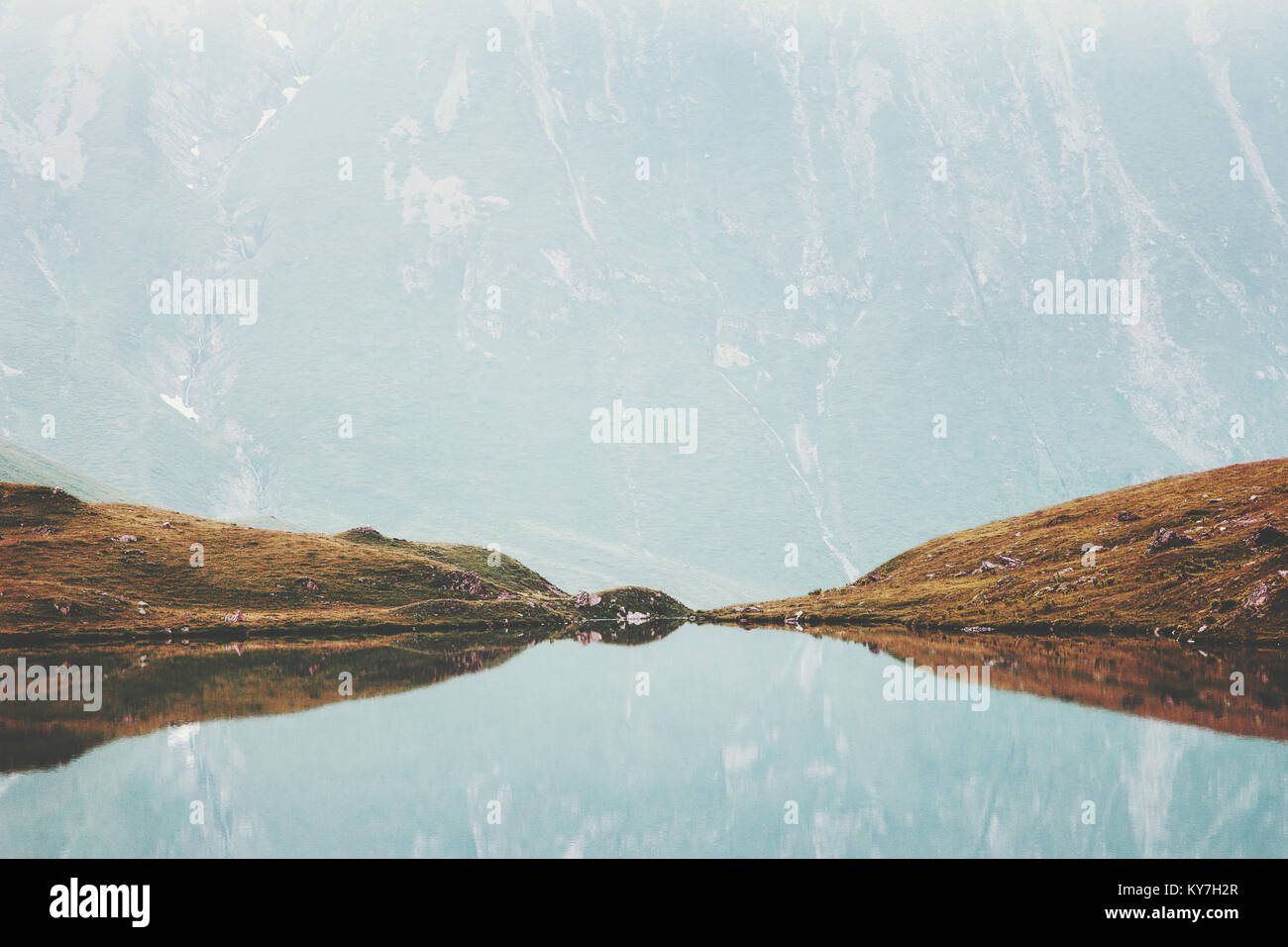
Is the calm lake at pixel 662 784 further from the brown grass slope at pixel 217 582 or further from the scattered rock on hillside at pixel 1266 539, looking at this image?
the brown grass slope at pixel 217 582

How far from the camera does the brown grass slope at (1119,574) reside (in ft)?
367

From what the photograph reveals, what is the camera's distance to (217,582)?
14238 cm

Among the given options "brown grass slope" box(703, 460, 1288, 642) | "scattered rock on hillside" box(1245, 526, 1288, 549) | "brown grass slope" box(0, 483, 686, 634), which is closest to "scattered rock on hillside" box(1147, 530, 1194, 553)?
"brown grass slope" box(703, 460, 1288, 642)

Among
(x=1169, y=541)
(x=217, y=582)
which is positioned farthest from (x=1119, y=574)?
(x=217, y=582)

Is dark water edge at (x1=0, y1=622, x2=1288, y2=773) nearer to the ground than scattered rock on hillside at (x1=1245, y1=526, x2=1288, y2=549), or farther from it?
nearer to the ground

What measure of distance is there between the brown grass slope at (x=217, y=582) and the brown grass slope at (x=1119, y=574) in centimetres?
3053

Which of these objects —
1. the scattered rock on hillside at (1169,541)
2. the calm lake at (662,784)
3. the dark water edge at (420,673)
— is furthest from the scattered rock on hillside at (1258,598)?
the calm lake at (662,784)

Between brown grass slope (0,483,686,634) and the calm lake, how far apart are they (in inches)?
2278

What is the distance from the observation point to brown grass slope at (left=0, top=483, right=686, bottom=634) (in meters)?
127

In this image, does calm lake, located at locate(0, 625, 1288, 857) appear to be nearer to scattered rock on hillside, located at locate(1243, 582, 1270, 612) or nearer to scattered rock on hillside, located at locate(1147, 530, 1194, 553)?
scattered rock on hillside, located at locate(1243, 582, 1270, 612)

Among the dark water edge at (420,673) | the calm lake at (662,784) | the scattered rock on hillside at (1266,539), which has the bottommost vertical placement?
the calm lake at (662,784)
